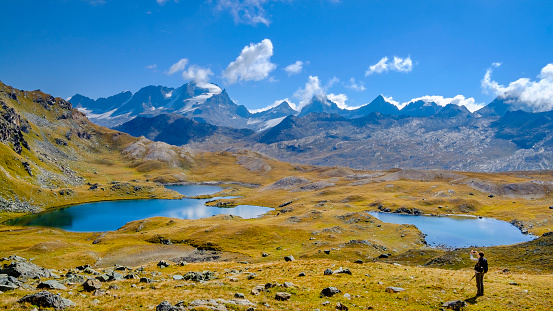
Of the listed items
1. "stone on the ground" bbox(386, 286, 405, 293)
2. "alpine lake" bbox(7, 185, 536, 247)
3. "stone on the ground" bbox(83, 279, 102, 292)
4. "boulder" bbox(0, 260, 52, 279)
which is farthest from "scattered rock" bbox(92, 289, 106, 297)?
"alpine lake" bbox(7, 185, 536, 247)

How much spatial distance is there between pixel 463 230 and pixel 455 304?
417 ft

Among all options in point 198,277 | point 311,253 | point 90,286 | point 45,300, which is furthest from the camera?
point 311,253

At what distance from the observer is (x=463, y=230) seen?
13112cm

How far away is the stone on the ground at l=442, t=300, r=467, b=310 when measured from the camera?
937 inches

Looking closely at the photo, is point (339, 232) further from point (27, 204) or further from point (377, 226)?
point (27, 204)

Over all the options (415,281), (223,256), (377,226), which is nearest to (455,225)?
(377,226)

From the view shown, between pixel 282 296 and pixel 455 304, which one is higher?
pixel 455 304

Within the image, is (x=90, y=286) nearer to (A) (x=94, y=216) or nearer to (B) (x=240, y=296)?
(B) (x=240, y=296)

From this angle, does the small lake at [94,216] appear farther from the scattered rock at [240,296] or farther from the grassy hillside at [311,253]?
the scattered rock at [240,296]

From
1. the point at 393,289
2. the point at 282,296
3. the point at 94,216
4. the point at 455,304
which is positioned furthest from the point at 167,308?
the point at 94,216

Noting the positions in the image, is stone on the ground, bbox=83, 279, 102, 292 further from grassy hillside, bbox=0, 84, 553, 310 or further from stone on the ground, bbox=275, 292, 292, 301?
stone on the ground, bbox=275, 292, 292, 301

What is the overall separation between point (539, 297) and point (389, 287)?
38.3 ft

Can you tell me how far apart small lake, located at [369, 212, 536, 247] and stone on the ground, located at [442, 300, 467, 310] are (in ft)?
303

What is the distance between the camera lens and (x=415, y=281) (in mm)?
32219
